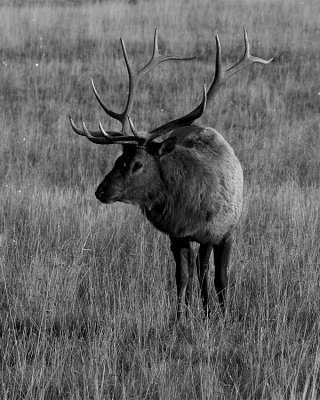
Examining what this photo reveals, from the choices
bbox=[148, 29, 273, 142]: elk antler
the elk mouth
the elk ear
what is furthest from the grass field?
bbox=[148, 29, 273, 142]: elk antler

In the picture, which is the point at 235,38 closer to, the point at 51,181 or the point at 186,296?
the point at 51,181

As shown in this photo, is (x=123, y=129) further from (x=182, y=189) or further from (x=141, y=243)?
(x=141, y=243)

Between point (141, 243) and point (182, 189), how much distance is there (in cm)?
80

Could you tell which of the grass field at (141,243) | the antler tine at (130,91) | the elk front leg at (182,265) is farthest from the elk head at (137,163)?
the grass field at (141,243)

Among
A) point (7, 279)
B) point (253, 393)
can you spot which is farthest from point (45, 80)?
point (253, 393)

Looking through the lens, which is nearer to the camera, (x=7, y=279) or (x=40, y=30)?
(x=7, y=279)

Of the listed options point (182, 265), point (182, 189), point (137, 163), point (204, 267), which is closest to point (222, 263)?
point (204, 267)

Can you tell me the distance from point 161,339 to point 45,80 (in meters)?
8.51

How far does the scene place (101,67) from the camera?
42.4ft

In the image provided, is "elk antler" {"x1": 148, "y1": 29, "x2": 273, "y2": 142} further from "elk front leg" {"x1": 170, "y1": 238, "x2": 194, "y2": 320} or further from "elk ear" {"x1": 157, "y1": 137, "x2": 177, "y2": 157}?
"elk front leg" {"x1": 170, "y1": 238, "x2": 194, "y2": 320}

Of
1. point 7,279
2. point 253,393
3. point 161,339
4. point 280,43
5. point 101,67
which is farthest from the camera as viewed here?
point 280,43

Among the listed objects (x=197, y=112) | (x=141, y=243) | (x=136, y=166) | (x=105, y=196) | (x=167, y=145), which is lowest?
(x=141, y=243)

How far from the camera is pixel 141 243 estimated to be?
553 cm

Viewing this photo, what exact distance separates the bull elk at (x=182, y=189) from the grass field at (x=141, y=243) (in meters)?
0.22
